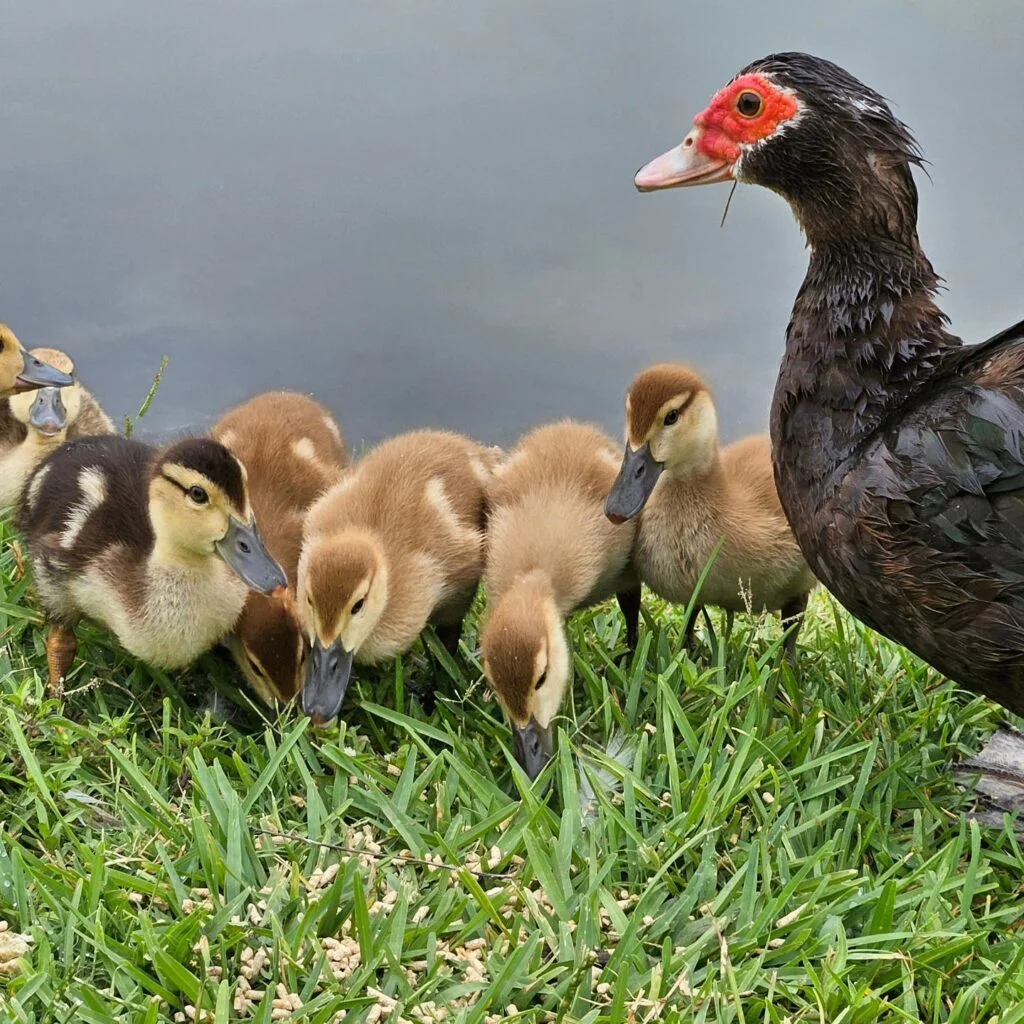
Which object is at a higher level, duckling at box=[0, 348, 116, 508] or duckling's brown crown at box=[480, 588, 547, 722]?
duckling's brown crown at box=[480, 588, 547, 722]

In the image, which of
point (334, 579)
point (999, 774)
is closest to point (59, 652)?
point (334, 579)

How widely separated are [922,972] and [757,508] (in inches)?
59.1

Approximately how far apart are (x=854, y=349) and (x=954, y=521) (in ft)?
1.72

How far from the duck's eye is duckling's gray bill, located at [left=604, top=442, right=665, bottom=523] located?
942 mm

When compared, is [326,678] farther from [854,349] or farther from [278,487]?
[854,349]

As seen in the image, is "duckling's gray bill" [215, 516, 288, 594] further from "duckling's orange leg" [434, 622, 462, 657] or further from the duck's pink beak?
the duck's pink beak

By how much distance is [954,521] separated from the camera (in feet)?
7.97

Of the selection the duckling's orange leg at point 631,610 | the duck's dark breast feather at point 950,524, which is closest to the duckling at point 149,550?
the duckling's orange leg at point 631,610

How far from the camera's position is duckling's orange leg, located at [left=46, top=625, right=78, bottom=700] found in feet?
10.8

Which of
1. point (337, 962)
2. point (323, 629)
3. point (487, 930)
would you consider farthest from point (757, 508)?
point (337, 962)

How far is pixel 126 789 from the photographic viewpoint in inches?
109

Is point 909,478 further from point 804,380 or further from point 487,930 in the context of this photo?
point 487,930

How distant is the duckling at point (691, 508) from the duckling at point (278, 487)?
3.34ft

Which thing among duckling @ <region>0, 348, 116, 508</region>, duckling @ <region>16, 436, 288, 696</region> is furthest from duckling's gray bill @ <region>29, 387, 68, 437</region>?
duckling @ <region>16, 436, 288, 696</region>
